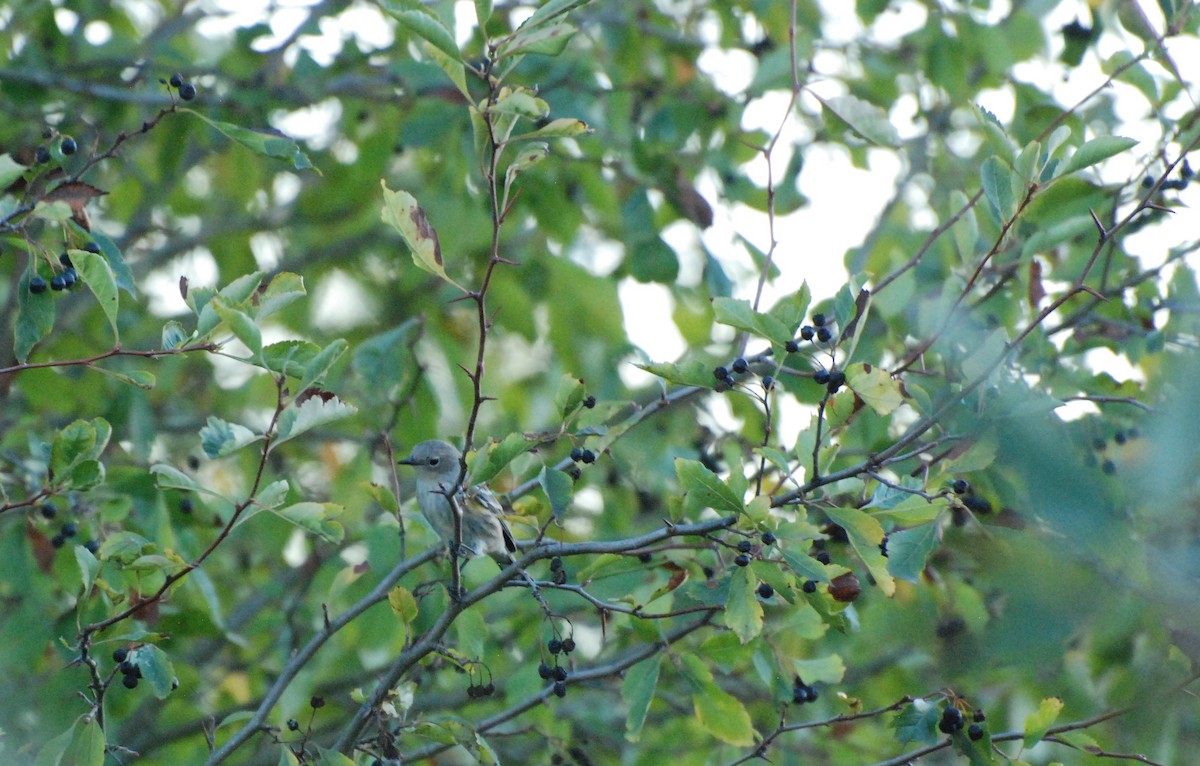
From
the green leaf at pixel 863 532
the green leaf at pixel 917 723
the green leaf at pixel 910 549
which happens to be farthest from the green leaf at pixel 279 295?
the green leaf at pixel 917 723

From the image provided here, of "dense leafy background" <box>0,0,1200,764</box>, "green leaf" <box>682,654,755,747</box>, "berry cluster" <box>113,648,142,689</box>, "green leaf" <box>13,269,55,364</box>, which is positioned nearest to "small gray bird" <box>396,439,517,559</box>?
"dense leafy background" <box>0,0,1200,764</box>

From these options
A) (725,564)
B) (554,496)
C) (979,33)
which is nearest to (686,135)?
(979,33)

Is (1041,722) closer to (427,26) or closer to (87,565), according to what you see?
(427,26)

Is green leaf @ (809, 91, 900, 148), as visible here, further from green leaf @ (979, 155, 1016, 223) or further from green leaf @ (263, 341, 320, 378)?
green leaf @ (263, 341, 320, 378)

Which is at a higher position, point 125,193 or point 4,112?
point 4,112

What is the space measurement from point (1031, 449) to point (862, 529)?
1381mm

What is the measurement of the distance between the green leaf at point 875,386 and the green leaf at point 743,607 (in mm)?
569

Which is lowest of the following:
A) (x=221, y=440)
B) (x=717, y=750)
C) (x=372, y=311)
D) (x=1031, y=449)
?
(x=372, y=311)

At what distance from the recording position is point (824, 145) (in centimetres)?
706

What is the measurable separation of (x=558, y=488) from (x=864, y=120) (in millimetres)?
1915

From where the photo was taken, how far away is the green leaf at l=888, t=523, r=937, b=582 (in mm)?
3430

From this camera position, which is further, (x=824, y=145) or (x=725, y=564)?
(x=824, y=145)

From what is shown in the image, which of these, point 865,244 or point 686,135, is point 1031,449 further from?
point 865,244

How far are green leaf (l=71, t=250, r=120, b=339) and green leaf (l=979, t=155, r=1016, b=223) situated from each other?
97.5 inches
